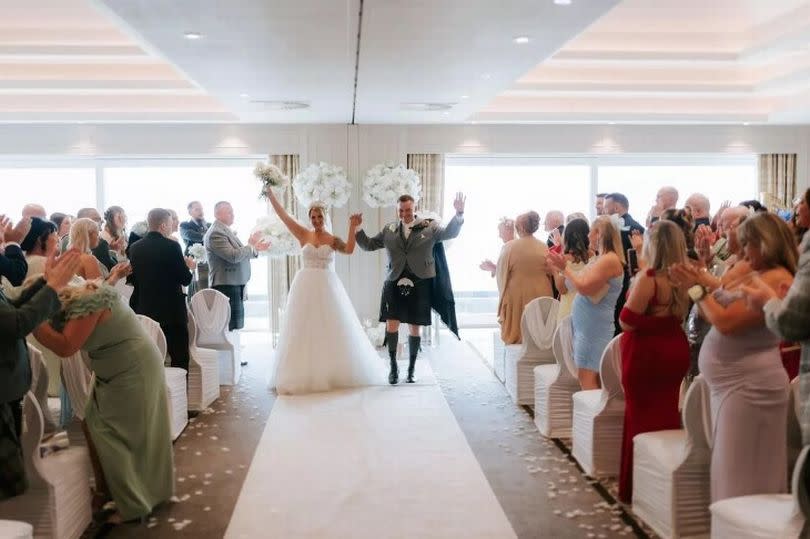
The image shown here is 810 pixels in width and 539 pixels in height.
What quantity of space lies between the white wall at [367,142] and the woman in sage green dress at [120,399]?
7.52 metres

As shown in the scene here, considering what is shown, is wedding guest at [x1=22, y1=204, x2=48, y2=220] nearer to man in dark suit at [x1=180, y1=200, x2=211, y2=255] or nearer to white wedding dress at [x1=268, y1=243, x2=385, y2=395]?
man in dark suit at [x1=180, y1=200, x2=211, y2=255]

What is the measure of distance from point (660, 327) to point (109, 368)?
2.75m

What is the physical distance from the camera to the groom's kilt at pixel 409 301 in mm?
7402

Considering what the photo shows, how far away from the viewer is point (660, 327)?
13.2ft

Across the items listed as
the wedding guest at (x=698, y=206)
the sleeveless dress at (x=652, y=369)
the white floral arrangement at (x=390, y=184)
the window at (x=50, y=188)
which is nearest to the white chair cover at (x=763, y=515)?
the sleeveless dress at (x=652, y=369)

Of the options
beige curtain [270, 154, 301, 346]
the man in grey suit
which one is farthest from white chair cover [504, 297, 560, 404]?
beige curtain [270, 154, 301, 346]

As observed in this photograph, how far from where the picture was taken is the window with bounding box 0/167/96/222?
1180 centimetres

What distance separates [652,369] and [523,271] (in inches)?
112

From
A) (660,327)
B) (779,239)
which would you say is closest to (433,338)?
(660,327)

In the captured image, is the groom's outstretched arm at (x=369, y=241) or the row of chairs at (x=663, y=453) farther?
the groom's outstretched arm at (x=369, y=241)

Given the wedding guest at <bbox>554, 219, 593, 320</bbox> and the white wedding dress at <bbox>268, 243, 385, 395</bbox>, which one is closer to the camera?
the wedding guest at <bbox>554, 219, 593, 320</bbox>

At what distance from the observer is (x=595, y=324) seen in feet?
16.5

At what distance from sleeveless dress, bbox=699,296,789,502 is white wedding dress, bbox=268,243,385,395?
13.9ft

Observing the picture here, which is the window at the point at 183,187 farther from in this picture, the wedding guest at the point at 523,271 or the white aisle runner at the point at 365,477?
the white aisle runner at the point at 365,477
